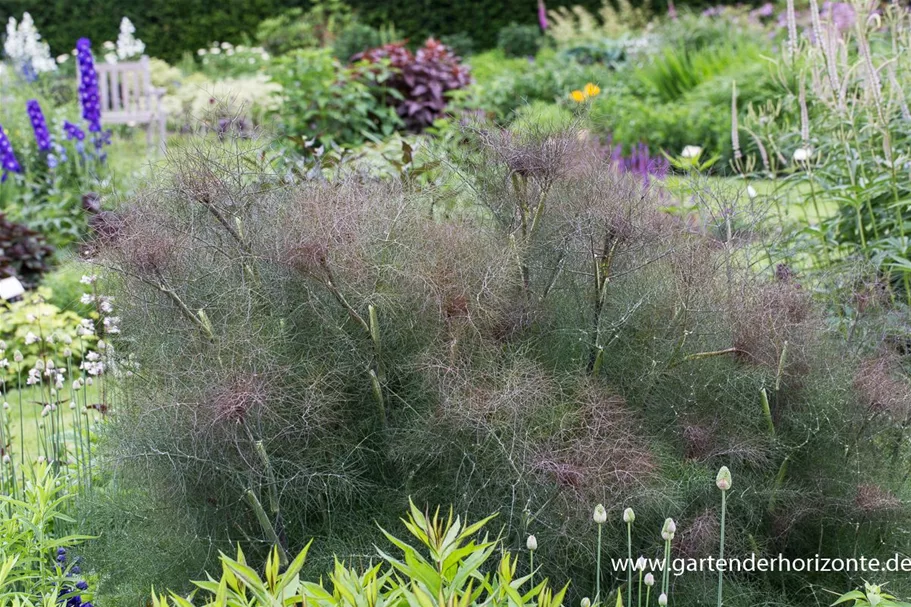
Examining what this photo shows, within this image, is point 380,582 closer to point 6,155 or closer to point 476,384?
point 476,384

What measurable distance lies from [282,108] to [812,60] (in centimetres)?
590

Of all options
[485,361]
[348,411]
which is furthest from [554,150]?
[348,411]

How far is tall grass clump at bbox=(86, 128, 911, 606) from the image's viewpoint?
7.09 ft

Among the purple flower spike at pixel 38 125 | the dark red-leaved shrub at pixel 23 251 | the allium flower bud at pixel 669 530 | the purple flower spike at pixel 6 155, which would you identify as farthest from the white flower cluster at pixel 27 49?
the allium flower bud at pixel 669 530

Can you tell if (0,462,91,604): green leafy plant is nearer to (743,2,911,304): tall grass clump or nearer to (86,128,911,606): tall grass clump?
(86,128,911,606): tall grass clump

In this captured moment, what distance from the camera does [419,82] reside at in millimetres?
9477

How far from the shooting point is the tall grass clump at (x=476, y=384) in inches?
85.0

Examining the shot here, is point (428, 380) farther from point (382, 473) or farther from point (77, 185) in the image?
point (77, 185)

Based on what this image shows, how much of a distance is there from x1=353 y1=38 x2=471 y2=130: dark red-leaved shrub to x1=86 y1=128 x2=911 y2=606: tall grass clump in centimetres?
673

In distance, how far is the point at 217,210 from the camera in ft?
7.95

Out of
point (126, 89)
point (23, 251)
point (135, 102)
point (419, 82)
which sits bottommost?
point (23, 251)

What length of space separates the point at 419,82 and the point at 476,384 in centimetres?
764

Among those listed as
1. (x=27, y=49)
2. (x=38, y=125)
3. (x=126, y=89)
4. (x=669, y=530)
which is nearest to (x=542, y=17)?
(x=126, y=89)

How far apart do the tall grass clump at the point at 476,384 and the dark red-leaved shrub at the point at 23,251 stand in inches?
163
